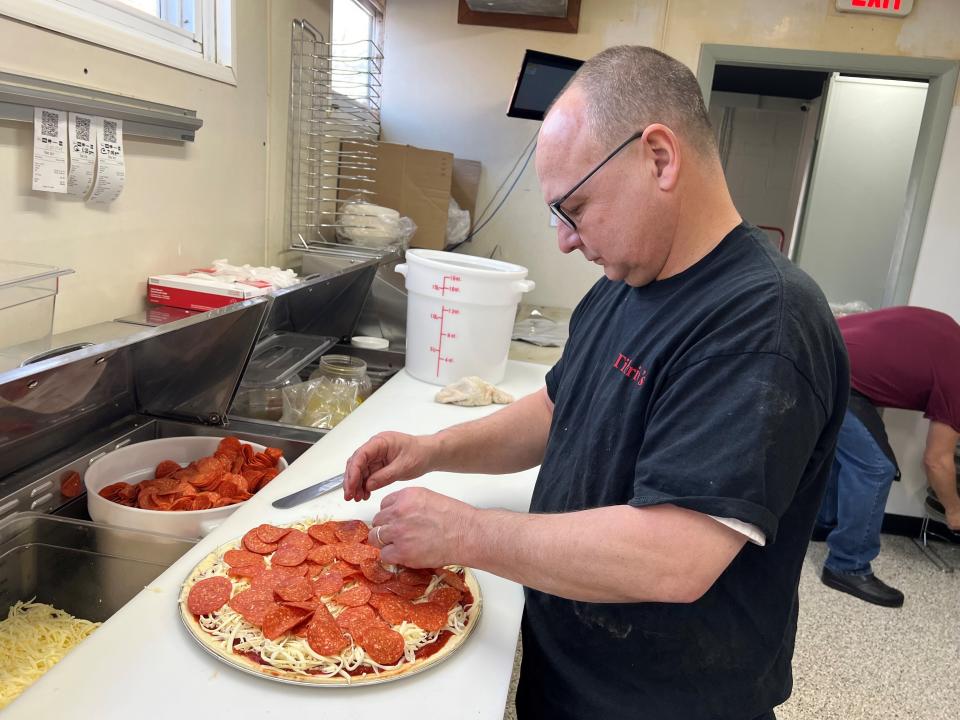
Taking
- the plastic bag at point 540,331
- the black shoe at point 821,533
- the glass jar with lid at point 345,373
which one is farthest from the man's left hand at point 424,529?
the black shoe at point 821,533

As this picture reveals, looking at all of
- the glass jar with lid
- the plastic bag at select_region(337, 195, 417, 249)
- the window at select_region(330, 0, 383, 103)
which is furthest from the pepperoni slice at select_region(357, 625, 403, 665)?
the window at select_region(330, 0, 383, 103)

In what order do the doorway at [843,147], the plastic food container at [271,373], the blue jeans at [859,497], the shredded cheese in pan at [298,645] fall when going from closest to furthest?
the shredded cheese in pan at [298,645] → the plastic food container at [271,373] → the blue jeans at [859,497] → the doorway at [843,147]

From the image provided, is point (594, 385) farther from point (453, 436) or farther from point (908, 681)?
point (908, 681)

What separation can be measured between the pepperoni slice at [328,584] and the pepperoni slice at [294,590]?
1 cm

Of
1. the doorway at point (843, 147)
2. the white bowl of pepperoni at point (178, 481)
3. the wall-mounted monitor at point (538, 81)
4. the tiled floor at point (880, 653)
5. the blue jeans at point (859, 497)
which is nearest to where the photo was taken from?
the white bowl of pepperoni at point (178, 481)

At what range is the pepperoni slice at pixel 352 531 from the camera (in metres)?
1.12

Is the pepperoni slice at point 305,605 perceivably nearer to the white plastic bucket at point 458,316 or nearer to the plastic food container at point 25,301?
the plastic food container at point 25,301

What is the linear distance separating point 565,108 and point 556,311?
7.60ft

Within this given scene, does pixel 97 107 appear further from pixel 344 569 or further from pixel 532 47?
pixel 532 47

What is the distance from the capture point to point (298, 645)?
2.86 ft

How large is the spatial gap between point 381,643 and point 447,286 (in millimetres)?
1216

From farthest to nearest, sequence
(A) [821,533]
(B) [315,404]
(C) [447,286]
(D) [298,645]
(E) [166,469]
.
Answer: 1. (A) [821,533]
2. (C) [447,286]
3. (B) [315,404]
4. (E) [166,469]
5. (D) [298,645]

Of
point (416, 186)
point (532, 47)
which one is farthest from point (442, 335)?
point (532, 47)

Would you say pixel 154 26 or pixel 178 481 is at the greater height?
pixel 154 26
